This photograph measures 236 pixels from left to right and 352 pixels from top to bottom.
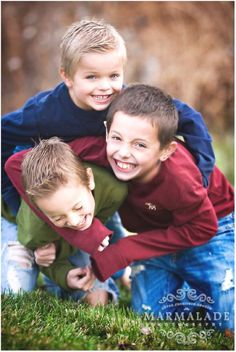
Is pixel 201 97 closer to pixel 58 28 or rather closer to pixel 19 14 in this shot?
pixel 58 28

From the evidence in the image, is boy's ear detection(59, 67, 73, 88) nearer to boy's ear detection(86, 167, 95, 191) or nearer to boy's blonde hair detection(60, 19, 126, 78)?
boy's blonde hair detection(60, 19, 126, 78)

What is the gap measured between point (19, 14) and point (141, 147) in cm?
641

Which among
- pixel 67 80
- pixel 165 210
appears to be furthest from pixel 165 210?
pixel 67 80

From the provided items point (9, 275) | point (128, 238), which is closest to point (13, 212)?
point (9, 275)

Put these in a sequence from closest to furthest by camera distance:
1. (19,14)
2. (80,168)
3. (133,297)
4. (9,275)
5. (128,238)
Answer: (80,168) → (128,238) → (9,275) → (133,297) → (19,14)

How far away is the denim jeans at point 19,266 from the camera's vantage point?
337 centimetres

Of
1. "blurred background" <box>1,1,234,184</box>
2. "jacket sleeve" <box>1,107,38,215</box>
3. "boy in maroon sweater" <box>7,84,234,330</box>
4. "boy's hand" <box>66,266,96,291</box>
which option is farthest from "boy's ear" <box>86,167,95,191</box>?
"blurred background" <box>1,1,234,184</box>

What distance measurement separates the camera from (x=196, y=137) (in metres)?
3.16

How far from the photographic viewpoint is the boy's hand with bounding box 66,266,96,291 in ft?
10.6

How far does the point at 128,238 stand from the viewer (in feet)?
10.1

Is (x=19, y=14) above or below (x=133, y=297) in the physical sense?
above

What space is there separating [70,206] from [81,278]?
0.72 metres

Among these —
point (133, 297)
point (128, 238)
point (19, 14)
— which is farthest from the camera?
point (19, 14)

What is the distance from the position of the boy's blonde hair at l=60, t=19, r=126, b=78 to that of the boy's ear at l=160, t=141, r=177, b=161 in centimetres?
55
